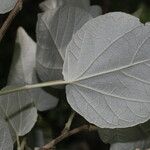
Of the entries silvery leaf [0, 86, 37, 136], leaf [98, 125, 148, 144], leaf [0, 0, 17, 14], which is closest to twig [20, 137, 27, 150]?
silvery leaf [0, 86, 37, 136]

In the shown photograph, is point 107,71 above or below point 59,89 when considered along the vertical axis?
above

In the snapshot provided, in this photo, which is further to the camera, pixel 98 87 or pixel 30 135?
→ pixel 30 135

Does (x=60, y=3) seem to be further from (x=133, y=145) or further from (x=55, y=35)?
(x=133, y=145)

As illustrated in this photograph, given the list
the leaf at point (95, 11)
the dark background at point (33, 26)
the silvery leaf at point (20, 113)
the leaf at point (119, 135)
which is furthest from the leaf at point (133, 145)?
the dark background at point (33, 26)

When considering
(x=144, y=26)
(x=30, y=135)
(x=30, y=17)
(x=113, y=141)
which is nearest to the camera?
(x=144, y=26)

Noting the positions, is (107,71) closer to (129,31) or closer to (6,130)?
(129,31)

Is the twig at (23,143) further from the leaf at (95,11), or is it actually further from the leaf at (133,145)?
the leaf at (95,11)

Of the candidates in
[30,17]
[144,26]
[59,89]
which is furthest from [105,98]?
[30,17]
